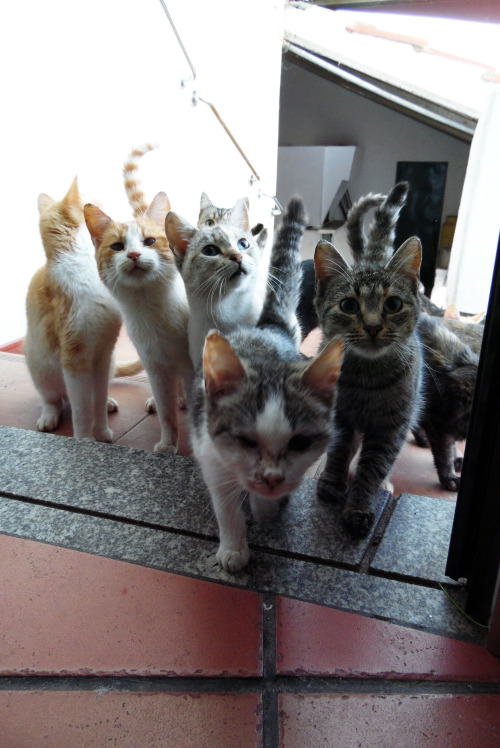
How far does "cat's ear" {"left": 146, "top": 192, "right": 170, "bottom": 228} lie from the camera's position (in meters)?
1.57

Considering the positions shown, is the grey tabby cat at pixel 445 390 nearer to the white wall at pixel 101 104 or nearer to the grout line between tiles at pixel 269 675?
the grout line between tiles at pixel 269 675

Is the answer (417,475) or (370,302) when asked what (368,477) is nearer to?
(370,302)

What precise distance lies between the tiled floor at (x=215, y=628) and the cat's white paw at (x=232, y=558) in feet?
0.06

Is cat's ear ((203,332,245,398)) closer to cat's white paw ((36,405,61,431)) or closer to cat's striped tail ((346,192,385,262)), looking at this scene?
cat's striped tail ((346,192,385,262))

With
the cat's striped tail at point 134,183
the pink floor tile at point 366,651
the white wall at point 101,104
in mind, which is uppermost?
the white wall at point 101,104

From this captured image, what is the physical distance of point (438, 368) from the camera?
156 cm

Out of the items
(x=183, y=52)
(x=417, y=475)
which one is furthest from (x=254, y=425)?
(x=183, y=52)

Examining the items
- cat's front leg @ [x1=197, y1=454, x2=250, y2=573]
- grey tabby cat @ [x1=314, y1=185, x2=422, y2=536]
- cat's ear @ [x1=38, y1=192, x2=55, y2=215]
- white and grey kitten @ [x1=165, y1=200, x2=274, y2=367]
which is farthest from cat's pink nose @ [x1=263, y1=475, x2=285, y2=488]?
cat's ear @ [x1=38, y1=192, x2=55, y2=215]

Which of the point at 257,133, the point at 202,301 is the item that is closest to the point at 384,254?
the point at 202,301

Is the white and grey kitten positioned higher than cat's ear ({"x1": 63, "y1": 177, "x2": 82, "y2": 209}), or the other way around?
cat's ear ({"x1": 63, "y1": 177, "x2": 82, "y2": 209})

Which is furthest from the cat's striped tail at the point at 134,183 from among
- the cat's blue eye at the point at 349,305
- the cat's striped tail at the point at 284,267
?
the cat's blue eye at the point at 349,305

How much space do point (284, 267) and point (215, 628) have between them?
103 centimetres

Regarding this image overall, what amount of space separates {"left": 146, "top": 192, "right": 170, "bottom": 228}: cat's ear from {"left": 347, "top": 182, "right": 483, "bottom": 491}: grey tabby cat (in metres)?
0.57

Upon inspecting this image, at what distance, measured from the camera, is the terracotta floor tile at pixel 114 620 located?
81 centimetres
